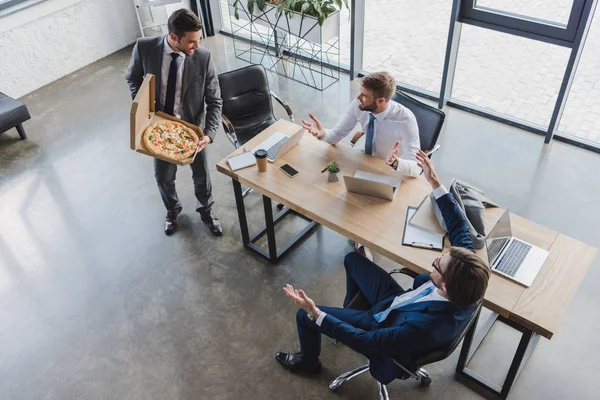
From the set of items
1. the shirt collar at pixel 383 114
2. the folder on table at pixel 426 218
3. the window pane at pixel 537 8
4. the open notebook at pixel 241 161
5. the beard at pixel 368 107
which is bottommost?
the folder on table at pixel 426 218

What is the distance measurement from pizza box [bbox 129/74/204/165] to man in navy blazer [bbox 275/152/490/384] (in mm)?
1424

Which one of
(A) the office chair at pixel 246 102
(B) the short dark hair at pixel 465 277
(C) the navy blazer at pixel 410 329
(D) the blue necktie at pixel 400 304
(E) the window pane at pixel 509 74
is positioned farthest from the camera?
(E) the window pane at pixel 509 74

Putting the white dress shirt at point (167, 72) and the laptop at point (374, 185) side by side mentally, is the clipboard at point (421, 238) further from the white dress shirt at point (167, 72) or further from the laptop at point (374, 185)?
the white dress shirt at point (167, 72)

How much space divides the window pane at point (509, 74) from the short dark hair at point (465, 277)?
3632mm

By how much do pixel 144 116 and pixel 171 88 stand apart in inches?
16.1

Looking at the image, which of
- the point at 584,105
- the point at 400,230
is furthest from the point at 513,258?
the point at 584,105

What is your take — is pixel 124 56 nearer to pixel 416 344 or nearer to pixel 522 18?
pixel 522 18

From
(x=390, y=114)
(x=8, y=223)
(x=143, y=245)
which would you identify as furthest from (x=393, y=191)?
(x=8, y=223)

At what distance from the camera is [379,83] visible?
352 centimetres

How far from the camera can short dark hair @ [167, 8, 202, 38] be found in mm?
3531

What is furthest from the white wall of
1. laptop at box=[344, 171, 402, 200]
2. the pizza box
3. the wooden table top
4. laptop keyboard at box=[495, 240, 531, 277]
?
laptop keyboard at box=[495, 240, 531, 277]

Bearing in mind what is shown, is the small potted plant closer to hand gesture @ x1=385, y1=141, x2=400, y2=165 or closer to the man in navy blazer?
hand gesture @ x1=385, y1=141, x2=400, y2=165

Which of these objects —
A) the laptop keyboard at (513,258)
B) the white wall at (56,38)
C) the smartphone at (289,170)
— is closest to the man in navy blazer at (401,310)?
the laptop keyboard at (513,258)

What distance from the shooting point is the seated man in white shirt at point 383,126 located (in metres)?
3.56
